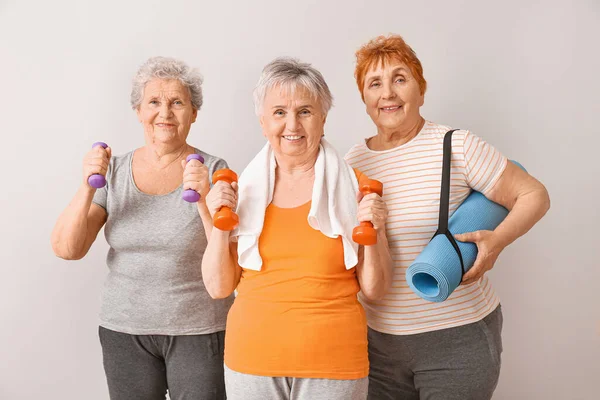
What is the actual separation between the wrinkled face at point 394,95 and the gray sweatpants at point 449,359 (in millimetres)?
615

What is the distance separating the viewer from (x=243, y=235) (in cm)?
159

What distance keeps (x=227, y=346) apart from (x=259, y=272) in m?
0.21

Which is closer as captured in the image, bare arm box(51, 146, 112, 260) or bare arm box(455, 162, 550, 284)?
bare arm box(455, 162, 550, 284)

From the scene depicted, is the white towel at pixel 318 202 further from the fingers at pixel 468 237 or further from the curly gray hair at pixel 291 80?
the fingers at pixel 468 237

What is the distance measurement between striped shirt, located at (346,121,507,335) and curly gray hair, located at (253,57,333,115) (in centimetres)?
33

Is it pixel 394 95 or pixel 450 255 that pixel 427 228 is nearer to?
pixel 450 255

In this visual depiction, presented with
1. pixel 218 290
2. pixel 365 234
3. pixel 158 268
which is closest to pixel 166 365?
pixel 158 268

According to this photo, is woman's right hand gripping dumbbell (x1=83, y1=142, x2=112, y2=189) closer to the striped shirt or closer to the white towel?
the white towel

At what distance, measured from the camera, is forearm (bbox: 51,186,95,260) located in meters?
1.83

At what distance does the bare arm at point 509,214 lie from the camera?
1634 millimetres

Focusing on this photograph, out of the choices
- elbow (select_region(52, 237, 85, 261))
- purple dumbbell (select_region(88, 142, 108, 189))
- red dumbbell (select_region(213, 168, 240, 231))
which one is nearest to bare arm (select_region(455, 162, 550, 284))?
red dumbbell (select_region(213, 168, 240, 231))

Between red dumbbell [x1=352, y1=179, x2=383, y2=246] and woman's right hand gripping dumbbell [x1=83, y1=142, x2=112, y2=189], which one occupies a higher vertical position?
woman's right hand gripping dumbbell [x1=83, y1=142, x2=112, y2=189]

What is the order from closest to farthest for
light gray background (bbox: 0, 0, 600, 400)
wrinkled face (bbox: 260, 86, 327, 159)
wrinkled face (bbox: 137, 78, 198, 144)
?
1. wrinkled face (bbox: 260, 86, 327, 159)
2. wrinkled face (bbox: 137, 78, 198, 144)
3. light gray background (bbox: 0, 0, 600, 400)

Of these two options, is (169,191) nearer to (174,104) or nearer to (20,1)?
(174,104)
